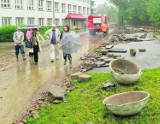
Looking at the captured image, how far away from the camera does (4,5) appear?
125 feet

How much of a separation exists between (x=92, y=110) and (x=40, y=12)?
138ft

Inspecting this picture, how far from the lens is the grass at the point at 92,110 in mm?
7098

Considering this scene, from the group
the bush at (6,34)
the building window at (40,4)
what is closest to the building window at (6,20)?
the building window at (40,4)

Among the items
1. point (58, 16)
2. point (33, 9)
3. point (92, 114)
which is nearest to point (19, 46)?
point (92, 114)

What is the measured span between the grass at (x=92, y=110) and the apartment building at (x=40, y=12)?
3029 centimetres

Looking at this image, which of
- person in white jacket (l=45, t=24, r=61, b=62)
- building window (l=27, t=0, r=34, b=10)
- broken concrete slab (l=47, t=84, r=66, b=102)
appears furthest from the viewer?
building window (l=27, t=0, r=34, b=10)

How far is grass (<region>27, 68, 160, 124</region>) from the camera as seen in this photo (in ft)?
23.3

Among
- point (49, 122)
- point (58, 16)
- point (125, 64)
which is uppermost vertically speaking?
point (58, 16)

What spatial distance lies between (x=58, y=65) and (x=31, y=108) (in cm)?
636

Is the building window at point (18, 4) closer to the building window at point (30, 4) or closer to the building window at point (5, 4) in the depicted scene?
the building window at point (5, 4)

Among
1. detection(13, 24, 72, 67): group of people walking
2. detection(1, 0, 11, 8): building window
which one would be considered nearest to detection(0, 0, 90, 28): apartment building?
detection(1, 0, 11, 8): building window

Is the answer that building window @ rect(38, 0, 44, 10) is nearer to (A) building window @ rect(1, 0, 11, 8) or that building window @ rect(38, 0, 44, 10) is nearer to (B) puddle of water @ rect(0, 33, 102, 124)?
(A) building window @ rect(1, 0, 11, 8)

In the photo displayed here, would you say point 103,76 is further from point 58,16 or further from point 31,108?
point 58,16

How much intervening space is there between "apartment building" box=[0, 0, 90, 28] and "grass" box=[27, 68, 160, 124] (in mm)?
30295
